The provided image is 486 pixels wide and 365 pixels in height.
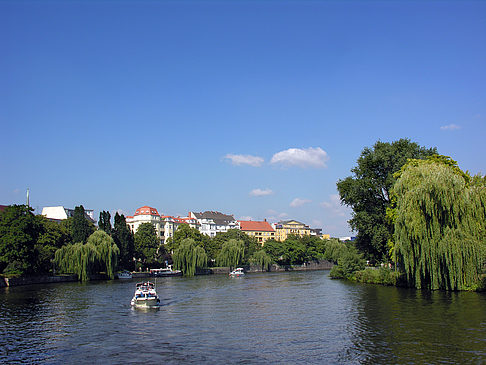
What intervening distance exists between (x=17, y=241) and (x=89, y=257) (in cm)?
1313

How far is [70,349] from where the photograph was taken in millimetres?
24156

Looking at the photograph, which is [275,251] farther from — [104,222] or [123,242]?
[104,222]

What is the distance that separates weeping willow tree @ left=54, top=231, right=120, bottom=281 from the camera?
77.2m

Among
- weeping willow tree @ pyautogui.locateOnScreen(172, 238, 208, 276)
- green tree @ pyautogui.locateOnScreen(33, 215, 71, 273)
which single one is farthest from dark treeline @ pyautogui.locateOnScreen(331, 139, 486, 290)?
green tree @ pyautogui.locateOnScreen(33, 215, 71, 273)

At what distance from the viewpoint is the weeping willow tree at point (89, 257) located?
7725 centimetres

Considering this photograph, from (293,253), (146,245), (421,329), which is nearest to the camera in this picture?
(421,329)

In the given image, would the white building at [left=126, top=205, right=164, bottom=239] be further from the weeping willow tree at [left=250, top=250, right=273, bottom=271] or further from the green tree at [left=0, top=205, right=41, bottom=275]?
the green tree at [left=0, top=205, right=41, bottom=275]

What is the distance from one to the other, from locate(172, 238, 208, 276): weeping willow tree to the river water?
5881cm

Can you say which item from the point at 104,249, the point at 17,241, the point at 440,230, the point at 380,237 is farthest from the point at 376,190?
the point at 17,241

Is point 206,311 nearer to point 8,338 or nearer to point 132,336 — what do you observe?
point 132,336

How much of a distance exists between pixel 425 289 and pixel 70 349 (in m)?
35.9

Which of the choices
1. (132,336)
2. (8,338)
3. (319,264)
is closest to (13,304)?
(8,338)

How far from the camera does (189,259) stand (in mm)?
102812

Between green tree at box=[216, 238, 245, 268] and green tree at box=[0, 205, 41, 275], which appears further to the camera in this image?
green tree at box=[216, 238, 245, 268]
